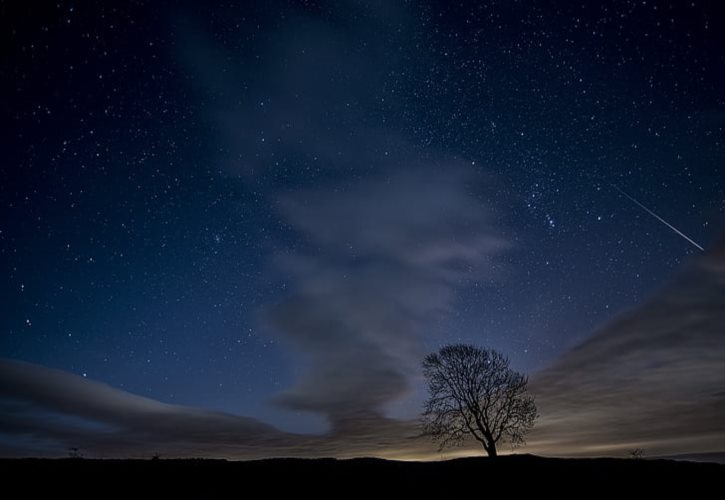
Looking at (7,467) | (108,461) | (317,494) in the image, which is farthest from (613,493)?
(7,467)

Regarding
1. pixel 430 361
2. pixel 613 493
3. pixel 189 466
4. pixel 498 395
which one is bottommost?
pixel 613 493

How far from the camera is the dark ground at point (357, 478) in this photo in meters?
10.0

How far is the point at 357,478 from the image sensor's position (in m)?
12.3

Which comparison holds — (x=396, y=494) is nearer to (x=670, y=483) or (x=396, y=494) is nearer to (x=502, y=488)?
(x=502, y=488)

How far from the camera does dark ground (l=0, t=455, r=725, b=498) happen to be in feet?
32.9

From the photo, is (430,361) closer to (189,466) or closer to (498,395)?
(498,395)

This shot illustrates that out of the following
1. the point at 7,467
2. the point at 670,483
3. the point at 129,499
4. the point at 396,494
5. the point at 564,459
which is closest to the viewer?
the point at 129,499

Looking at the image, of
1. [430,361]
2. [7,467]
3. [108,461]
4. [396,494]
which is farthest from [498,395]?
[7,467]

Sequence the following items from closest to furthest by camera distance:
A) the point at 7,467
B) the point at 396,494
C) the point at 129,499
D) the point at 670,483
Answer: the point at 129,499
the point at 7,467
the point at 396,494
the point at 670,483

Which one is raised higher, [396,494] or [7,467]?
[7,467]

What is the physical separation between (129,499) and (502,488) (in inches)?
411

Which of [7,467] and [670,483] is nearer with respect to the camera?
[7,467]

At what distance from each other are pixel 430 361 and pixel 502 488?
17.8 metres

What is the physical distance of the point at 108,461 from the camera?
11766 millimetres
